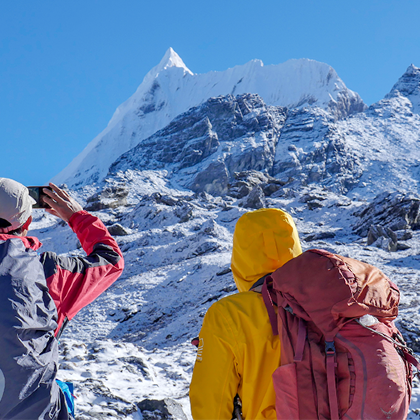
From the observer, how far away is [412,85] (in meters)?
90.7

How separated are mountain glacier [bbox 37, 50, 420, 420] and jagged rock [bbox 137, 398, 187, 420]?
0.02m

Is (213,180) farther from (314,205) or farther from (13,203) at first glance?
(13,203)

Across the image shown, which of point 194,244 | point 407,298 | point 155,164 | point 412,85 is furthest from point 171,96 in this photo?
point 407,298

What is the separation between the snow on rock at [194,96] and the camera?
10700 centimetres

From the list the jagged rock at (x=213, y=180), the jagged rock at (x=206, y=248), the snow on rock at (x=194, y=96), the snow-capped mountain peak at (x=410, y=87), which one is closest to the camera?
the jagged rock at (x=206, y=248)

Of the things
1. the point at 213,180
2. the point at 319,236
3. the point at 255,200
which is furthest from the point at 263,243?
the point at 213,180

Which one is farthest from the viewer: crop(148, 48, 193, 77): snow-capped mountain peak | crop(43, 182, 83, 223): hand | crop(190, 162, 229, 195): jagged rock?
crop(148, 48, 193, 77): snow-capped mountain peak

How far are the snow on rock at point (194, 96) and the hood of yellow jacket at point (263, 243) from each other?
106 m

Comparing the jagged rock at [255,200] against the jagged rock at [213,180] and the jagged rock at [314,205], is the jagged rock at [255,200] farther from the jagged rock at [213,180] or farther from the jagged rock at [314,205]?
the jagged rock at [213,180]

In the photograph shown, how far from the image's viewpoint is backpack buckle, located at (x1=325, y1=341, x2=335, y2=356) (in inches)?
62.6

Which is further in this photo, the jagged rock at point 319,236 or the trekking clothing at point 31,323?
the jagged rock at point 319,236

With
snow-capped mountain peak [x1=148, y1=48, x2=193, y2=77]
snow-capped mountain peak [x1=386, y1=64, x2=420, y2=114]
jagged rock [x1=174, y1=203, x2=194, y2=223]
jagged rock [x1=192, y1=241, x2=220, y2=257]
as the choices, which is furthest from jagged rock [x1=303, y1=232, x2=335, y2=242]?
snow-capped mountain peak [x1=148, y1=48, x2=193, y2=77]

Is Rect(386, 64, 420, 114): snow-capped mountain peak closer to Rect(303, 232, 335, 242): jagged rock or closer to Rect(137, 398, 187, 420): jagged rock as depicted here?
Rect(303, 232, 335, 242): jagged rock

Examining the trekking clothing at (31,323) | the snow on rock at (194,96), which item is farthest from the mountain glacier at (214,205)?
the trekking clothing at (31,323)
